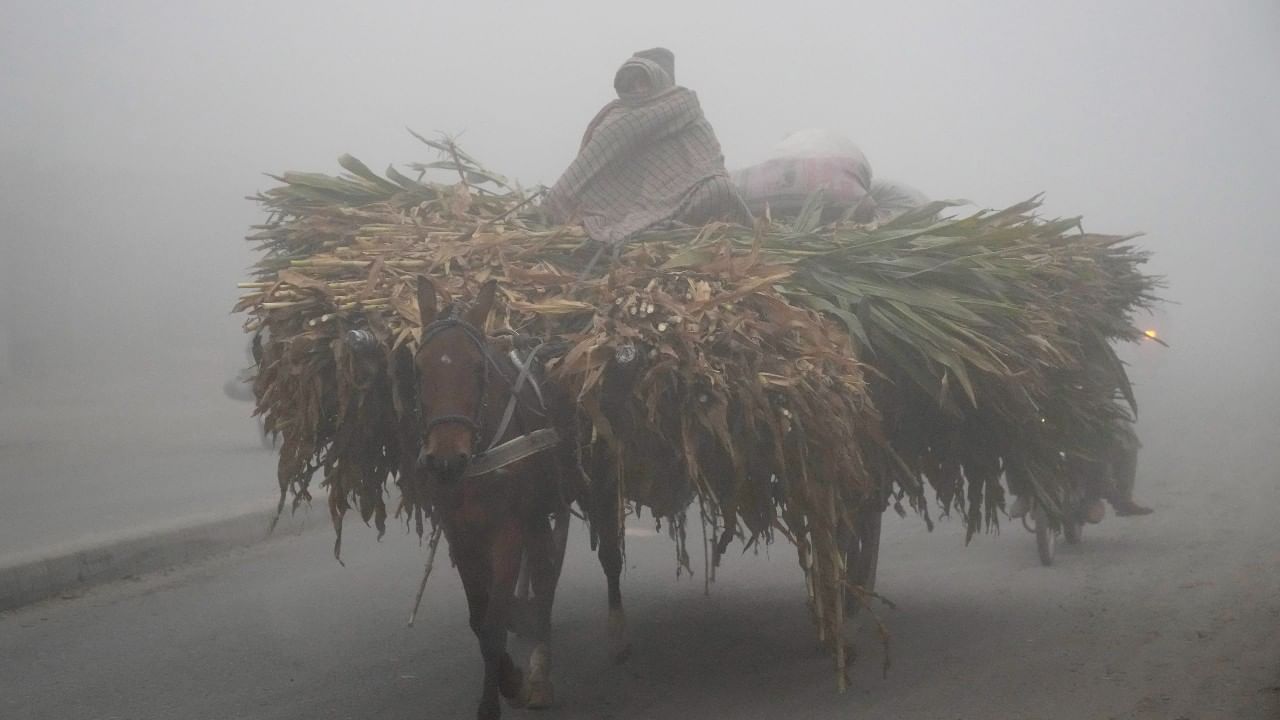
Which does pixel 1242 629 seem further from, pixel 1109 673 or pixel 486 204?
pixel 486 204

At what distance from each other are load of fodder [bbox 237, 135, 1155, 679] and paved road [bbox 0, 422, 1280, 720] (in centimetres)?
59

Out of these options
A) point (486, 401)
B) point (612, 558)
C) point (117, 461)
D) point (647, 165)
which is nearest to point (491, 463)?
point (486, 401)

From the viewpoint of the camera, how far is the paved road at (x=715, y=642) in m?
5.03

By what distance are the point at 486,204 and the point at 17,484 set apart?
8.11 m

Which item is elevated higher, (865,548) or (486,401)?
(486,401)

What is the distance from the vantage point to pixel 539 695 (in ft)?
16.8

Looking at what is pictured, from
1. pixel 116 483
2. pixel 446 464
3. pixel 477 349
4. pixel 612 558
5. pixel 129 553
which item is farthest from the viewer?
pixel 116 483

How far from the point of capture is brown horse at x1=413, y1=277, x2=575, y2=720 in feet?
14.2

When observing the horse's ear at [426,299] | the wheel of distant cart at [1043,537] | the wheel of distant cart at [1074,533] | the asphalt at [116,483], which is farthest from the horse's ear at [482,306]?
the wheel of distant cart at [1074,533]

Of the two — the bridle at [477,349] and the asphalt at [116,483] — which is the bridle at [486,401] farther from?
the asphalt at [116,483]

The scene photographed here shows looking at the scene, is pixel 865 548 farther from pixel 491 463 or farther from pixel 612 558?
pixel 491 463

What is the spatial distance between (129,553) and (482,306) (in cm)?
→ 504

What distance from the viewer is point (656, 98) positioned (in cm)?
670

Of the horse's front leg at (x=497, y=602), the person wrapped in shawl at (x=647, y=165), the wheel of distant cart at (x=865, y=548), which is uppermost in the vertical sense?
the person wrapped in shawl at (x=647, y=165)
